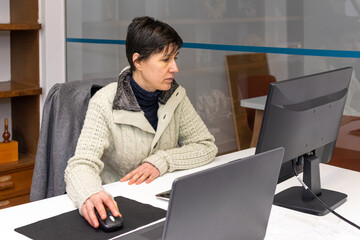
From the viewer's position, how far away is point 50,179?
2.16 metres

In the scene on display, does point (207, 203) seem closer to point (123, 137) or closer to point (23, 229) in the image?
point (23, 229)

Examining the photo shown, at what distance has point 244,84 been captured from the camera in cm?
264

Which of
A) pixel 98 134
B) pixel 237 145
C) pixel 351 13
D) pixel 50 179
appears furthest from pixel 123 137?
pixel 351 13

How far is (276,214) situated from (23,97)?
7.78 ft

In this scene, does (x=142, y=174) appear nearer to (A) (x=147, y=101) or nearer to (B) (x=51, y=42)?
(A) (x=147, y=101)

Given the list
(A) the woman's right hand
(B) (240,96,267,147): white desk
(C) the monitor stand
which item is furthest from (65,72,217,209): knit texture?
(B) (240,96,267,147): white desk

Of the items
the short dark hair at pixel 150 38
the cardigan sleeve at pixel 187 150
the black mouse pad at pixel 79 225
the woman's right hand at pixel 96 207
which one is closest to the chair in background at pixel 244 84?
the cardigan sleeve at pixel 187 150

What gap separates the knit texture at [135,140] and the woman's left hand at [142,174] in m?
0.02

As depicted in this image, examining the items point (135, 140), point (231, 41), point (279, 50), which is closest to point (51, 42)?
point (231, 41)

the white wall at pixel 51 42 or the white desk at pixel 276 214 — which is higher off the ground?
the white wall at pixel 51 42

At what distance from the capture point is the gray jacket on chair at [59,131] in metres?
2.07

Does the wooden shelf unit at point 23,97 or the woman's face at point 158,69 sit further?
the wooden shelf unit at point 23,97

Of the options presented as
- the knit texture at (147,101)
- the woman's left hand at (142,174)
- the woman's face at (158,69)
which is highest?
the woman's face at (158,69)

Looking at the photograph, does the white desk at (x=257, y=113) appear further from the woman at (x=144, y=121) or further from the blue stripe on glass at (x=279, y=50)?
the woman at (x=144, y=121)
